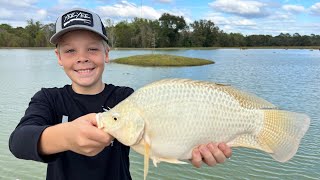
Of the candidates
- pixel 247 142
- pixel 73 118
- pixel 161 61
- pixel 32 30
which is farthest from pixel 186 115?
pixel 32 30

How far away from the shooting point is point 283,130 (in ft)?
7.39

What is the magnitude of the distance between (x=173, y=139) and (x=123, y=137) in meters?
0.31

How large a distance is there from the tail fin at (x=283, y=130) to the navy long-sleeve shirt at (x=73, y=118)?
3.38 feet

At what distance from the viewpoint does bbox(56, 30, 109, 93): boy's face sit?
2.57 m

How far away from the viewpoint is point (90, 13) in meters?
2.66

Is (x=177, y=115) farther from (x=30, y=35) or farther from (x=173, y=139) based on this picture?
(x=30, y=35)

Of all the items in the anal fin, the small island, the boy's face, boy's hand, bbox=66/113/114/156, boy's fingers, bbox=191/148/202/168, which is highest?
the boy's face

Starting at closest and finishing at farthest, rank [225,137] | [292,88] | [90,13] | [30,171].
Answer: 1. [225,137]
2. [90,13]
3. [30,171]
4. [292,88]

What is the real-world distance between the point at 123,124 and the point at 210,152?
610 millimetres

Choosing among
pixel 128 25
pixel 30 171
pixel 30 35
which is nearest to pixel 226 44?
pixel 128 25

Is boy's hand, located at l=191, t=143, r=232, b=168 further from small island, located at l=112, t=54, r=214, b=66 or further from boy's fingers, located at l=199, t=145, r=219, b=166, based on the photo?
small island, located at l=112, t=54, r=214, b=66

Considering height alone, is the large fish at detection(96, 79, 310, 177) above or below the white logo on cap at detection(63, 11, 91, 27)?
below

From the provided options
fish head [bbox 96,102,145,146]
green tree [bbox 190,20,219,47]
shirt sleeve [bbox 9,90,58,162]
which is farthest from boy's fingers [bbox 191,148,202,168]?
green tree [bbox 190,20,219,47]

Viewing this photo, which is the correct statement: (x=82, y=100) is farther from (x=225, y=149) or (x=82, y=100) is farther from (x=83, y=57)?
(x=225, y=149)
